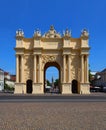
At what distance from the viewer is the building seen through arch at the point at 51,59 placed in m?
71.9

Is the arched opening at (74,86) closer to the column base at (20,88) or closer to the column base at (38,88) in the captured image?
the column base at (38,88)

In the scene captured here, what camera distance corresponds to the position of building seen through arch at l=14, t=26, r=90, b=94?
71.9 metres

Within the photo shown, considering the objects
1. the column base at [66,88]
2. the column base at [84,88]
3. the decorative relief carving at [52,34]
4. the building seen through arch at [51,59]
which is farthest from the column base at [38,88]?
the decorative relief carving at [52,34]

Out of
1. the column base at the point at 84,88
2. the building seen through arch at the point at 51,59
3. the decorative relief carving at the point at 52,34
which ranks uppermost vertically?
the decorative relief carving at the point at 52,34

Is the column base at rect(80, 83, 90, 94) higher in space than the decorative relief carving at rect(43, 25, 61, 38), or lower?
lower

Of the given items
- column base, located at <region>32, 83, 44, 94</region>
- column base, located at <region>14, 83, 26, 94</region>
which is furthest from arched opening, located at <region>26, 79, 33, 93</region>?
column base, located at <region>32, 83, 44, 94</region>

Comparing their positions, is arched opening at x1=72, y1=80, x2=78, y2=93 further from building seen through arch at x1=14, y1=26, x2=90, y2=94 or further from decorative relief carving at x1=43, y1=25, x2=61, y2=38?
decorative relief carving at x1=43, y1=25, x2=61, y2=38

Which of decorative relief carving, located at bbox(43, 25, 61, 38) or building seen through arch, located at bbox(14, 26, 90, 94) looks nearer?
building seen through arch, located at bbox(14, 26, 90, 94)

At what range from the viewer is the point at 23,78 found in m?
72.8

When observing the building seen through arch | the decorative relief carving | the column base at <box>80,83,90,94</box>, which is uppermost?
the decorative relief carving

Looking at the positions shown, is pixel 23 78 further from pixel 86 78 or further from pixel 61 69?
pixel 86 78

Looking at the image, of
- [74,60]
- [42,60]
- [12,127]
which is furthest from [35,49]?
[12,127]

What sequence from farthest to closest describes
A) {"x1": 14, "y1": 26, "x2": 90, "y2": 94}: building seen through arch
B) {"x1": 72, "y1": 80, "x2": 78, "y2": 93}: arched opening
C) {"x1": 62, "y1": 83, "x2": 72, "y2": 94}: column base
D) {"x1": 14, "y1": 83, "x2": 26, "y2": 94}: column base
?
{"x1": 72, "y1": 80, "x2": 78, "y2": 93}: arched opening, {"x1": 14, "y1": 26, "x2": 90, "y2": 94}: building seen through arch, {"x1": 14, "y1": 83, "x2": 26, "y2": 94}: column base, {"x1": 62, "y1": 83, "x2": 72, "y2": 94}: column base

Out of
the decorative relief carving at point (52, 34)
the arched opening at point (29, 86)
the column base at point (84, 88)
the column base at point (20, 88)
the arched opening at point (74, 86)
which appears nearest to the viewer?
the column base at point (20, 88)
